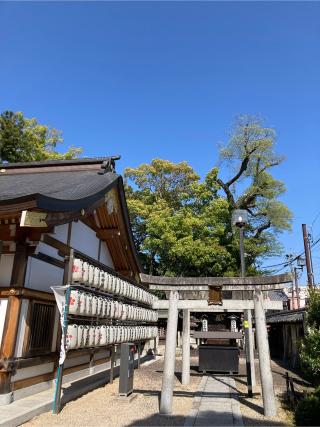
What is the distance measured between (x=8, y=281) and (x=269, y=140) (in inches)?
1010

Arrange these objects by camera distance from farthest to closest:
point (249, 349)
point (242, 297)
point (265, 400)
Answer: point (249, 349) → point (242, 297) → point (265, 400)

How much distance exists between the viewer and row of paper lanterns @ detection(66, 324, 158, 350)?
26.3 ft

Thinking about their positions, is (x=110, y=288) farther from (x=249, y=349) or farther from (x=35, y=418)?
(x=249, y=349)

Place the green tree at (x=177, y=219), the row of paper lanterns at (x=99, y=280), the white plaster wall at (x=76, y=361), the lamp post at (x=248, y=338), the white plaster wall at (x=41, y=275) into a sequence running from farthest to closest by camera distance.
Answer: the green tree at (x=177, y=219) < the lamp post at (x=248, y=338) < the white plaster wall at (x=76, y=361) < the white plaster wall at (x=41, y=275) < the row of paper lanterns at (x=99, y=280)

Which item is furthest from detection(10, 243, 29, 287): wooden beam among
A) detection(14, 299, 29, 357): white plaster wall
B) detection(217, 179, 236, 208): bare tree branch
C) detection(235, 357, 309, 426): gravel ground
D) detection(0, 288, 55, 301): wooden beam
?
detection(217, 179, 236, 208): bare tree branch

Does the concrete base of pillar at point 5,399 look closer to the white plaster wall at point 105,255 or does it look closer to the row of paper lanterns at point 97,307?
the row of paper lanterns at point 97,307

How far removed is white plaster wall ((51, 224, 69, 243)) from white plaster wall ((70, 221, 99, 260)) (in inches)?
19.8

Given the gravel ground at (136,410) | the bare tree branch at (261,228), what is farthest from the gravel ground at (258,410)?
the bare tree branch at (261,228)

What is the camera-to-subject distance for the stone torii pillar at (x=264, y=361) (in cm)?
798

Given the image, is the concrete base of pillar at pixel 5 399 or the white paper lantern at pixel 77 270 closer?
the concrete base of pillar at pixel 5 399

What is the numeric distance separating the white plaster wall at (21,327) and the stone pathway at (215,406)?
3994 mm

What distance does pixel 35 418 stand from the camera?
701cm

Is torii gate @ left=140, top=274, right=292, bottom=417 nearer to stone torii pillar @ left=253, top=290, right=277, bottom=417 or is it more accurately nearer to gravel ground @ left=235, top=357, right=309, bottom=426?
stone torii pillar @ left=253, top=290, right=277, bottom=417

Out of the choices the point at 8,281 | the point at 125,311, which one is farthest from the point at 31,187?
the point at 125,311
